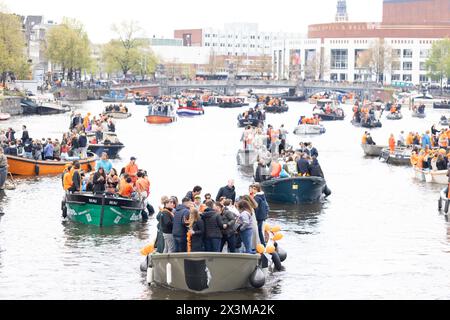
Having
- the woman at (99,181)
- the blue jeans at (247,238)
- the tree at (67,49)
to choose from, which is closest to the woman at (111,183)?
the woman at (99,181)

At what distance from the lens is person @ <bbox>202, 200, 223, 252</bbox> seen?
87.2 feet

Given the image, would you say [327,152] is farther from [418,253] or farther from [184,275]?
[184,275]

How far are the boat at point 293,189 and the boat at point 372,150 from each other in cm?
2514

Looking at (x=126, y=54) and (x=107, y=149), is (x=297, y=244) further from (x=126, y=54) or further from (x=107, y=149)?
(x=126, y=54)

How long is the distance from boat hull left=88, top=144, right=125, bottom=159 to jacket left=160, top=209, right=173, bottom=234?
108 feet

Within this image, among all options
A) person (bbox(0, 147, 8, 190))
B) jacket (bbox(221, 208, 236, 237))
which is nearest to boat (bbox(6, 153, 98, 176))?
person (bbox(0, 147, 8, 190))

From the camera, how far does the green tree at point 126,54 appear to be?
194 meters

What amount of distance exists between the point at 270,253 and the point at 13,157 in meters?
23.1

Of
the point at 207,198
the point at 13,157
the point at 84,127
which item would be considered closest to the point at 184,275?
the point at 207,198

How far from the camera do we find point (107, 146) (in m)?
62.0

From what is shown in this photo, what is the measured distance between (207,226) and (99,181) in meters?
10.00

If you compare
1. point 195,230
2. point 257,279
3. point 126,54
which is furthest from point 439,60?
point 195,230
